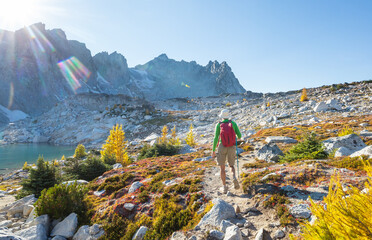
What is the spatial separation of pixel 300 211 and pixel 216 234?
2076 millimetres

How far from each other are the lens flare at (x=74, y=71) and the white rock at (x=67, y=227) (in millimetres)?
161918

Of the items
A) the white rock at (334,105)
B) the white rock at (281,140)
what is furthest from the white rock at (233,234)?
the white rock at (334,105)

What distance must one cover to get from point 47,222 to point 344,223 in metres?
8.33

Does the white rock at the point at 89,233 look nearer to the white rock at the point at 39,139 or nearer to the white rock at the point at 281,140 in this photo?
the white rock at the point at 281,140

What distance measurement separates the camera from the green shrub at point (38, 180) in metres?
9.98

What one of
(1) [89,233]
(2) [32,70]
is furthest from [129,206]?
(2) [32,70]

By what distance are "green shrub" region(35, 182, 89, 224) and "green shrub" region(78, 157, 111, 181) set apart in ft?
23.2

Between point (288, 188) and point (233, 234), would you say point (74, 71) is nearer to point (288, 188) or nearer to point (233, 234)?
point (288, 188)

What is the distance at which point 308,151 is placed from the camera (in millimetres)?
10047

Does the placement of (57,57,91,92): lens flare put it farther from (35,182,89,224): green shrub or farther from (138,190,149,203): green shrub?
(138,190,149,203): green shrub

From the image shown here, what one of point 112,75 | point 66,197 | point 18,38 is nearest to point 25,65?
point 18,38

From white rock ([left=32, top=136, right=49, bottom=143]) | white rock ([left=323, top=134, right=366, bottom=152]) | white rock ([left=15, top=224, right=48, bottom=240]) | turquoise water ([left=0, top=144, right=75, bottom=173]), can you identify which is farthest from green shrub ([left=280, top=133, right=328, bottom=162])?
white rock ([left=32, top=136, right=49, bottom=143])

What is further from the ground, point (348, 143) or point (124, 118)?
point (348, 143)

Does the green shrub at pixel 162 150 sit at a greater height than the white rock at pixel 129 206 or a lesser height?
lesser
